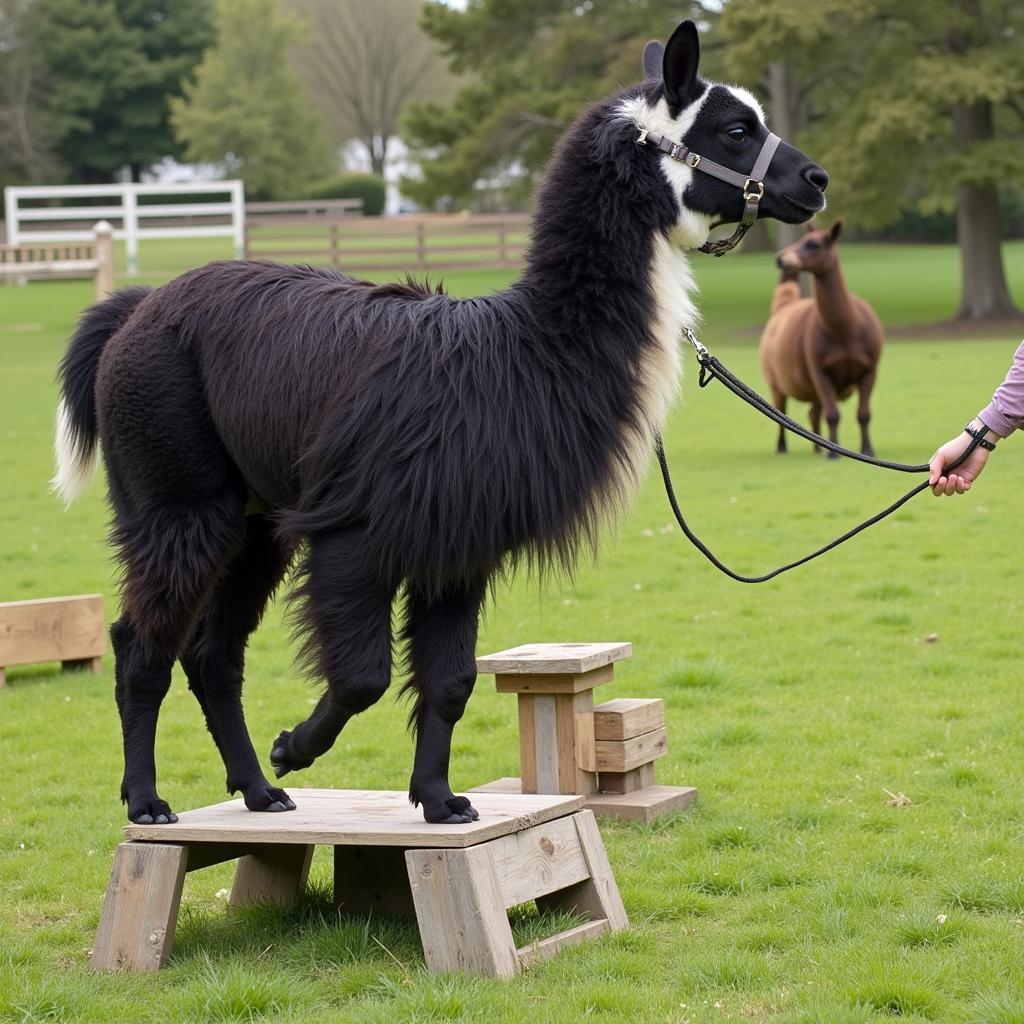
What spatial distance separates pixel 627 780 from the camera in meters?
5.97

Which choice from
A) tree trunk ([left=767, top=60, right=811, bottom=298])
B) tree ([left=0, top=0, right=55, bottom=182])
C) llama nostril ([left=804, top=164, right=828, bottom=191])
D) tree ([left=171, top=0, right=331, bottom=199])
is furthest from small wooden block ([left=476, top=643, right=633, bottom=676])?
tree ([left=0, top=0, right=55, bottom=182])

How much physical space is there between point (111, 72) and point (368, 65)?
17405 millimetres

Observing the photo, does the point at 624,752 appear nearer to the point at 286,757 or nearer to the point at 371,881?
the point at 371,881

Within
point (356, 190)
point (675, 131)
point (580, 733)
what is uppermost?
point (356, 190)

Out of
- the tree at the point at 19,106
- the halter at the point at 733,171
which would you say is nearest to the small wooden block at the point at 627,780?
the halter at the point at 733,171

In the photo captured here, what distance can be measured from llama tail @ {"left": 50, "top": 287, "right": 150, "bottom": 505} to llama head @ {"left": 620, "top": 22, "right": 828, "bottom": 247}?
1894 mm

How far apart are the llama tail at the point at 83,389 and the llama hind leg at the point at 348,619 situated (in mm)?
1239

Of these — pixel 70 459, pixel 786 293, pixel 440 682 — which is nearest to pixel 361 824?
pixel 440 682

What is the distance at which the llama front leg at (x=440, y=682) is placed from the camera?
14.4ft

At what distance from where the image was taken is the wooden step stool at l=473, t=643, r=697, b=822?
569 centimetres

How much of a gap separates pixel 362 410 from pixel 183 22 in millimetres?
68425

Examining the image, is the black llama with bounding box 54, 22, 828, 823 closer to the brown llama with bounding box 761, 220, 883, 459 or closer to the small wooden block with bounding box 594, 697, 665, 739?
the small wooden block with bounding box 594, 697, 665, 739

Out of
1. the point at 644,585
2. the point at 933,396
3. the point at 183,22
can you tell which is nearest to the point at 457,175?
the point at 933,396

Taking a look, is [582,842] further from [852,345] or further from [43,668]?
[852,345]
